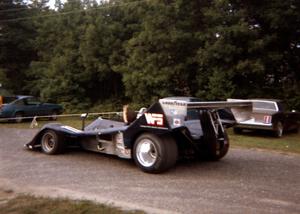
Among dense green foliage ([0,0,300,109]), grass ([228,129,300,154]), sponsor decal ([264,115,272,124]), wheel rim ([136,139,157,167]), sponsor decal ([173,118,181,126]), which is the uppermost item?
dense green foliage ([0,0,300,109])

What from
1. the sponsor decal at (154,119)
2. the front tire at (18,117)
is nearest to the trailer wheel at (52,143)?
the sponsor decal at (154,119)

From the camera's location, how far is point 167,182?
8.60 m

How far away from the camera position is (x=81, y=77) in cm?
3372

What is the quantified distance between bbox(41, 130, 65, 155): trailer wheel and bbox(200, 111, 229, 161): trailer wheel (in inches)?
138

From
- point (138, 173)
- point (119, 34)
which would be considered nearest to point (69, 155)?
point (138, 173)

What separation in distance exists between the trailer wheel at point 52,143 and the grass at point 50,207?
435 cm

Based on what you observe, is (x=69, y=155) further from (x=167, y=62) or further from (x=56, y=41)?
(x=56, y=41)

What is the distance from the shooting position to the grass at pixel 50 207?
6277mm

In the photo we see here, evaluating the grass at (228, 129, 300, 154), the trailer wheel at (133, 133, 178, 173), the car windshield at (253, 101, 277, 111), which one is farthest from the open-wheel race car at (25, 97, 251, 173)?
the car windshield at (253, 101, 277, 111)

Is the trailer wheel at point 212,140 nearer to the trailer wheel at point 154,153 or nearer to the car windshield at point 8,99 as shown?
the trailer wheel at point 154,153

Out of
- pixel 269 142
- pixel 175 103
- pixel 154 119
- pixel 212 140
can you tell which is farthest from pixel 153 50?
pixel 175 103

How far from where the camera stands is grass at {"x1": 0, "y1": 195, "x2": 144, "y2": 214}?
628 centimetres

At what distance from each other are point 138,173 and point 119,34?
24237mm

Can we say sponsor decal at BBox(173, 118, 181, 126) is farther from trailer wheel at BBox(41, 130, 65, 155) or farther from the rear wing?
trailer wheel at BBox(41, 130, 65, 155)
